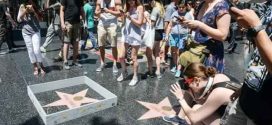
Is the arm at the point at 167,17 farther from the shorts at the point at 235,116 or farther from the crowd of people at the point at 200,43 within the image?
the shorts at the point at 235,116

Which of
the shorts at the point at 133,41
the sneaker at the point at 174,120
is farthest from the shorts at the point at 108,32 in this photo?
the sneaker at the point at 174,120

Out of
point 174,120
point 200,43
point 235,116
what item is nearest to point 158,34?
point 174,120

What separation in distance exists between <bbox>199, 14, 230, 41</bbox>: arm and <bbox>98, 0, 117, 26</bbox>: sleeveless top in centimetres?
375

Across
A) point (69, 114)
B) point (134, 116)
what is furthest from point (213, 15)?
point (69, 114)

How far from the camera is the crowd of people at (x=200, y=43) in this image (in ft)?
6.33

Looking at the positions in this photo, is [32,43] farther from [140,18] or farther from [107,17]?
[140,18]

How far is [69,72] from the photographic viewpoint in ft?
22.9

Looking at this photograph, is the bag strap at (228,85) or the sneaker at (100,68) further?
the sneaker at (100,68)

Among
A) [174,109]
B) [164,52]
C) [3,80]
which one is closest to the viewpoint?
[174,109]

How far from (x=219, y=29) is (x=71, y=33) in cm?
464

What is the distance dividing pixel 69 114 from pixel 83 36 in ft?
19.4

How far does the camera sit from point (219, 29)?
302 centimetres

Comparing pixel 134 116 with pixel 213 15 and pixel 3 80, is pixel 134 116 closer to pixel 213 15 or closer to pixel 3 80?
pixel 213 15

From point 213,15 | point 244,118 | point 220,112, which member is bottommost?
point 220,112
